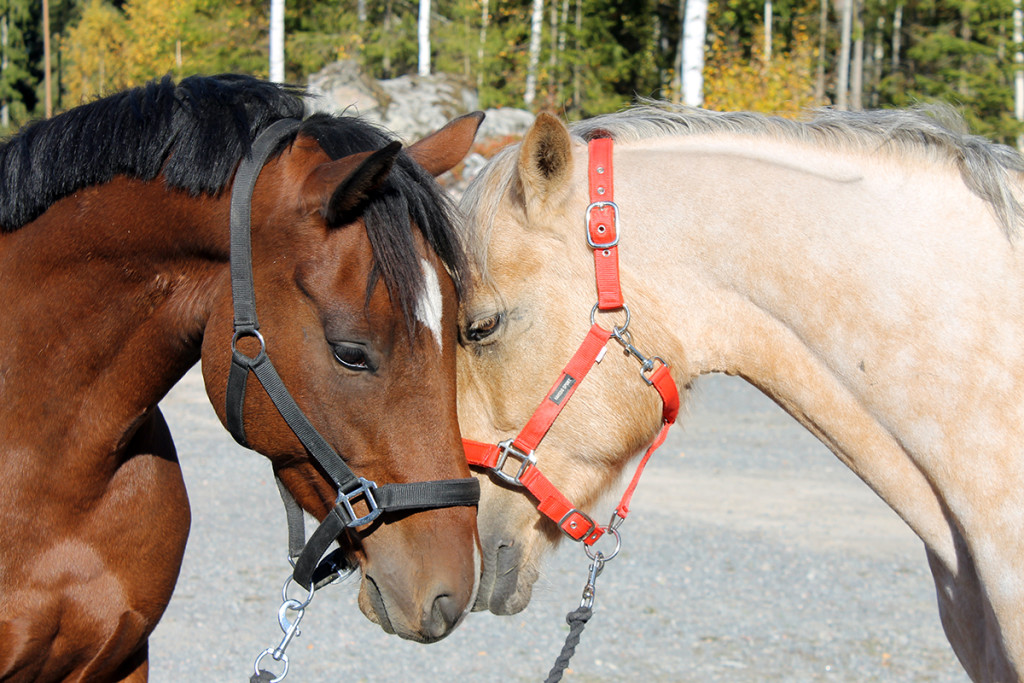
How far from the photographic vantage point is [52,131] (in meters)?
1.79

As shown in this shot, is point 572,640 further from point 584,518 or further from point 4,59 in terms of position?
point 4,59

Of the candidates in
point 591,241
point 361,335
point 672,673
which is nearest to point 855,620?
point 672,673

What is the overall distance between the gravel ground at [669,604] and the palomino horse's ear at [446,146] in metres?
0.89

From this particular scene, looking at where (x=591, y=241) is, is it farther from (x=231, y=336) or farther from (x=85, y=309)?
(x=85, y=309)

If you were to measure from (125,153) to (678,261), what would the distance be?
1245 mm

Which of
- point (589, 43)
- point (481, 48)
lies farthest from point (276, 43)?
point (589, 43)

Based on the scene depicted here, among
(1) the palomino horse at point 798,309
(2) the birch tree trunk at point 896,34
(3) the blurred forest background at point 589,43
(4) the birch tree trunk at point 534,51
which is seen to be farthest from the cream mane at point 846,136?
(2) the birch tree trunk at point 896,34

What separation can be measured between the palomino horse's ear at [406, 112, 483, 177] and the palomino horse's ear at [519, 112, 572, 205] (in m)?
0.14

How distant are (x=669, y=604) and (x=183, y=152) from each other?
3.93m

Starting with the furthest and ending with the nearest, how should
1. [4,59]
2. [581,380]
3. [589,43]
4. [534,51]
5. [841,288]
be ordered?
[4,59] → [589,43] → [534,51] → [581,380] → [841,288]

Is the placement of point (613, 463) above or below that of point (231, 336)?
below

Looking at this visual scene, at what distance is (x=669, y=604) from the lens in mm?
4785

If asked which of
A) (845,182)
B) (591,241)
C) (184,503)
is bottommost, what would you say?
(184,503)

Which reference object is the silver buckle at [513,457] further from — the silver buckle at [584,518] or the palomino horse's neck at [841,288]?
the palomino horse's neck at [841,288]
